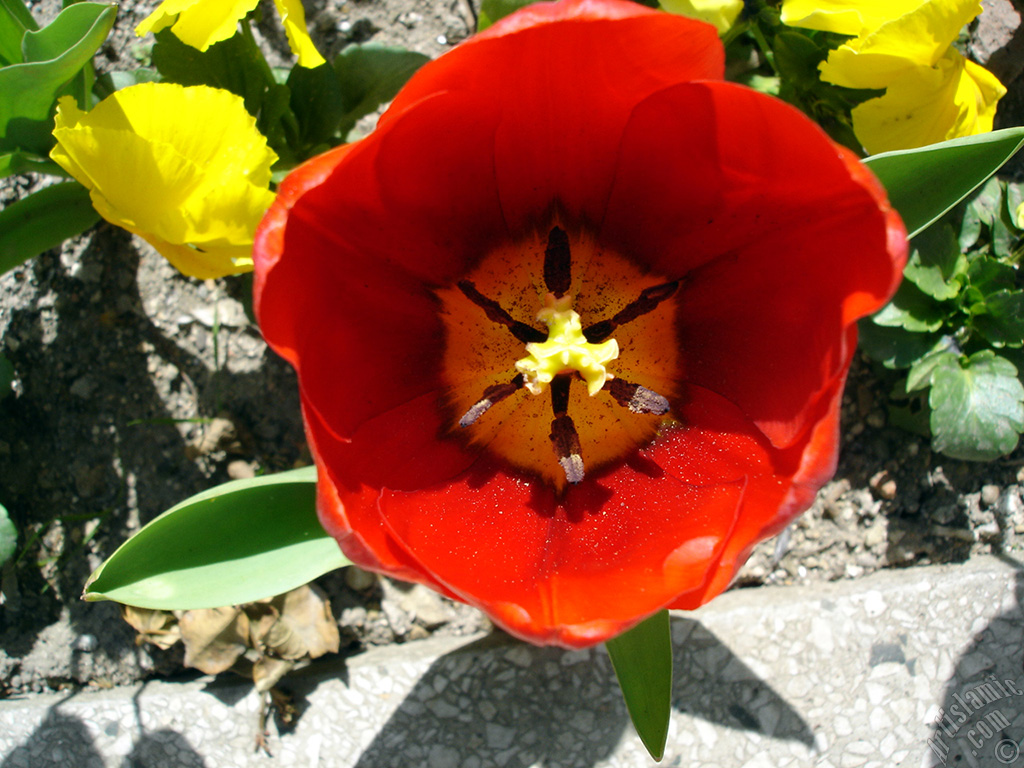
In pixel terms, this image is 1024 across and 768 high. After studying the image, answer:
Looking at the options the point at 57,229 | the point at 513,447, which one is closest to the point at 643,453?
the point at 513,447

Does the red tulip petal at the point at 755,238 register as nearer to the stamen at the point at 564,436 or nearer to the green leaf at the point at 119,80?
the stamen at the point at 564,436

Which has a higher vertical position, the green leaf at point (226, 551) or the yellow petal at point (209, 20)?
the yellow petal at point (209, 20)

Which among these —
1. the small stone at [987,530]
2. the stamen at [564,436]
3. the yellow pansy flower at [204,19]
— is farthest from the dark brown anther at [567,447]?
the small stone at [987,530]

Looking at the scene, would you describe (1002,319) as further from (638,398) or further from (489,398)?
(489,398)

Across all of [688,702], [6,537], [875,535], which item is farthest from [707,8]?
[6,537]

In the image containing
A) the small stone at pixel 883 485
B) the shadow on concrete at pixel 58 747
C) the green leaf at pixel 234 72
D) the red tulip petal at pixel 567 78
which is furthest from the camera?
the small stone at pixel 883 485

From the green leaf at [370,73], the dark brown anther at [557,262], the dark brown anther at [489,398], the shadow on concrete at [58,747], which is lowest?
the shadow on concrete at [58,747]

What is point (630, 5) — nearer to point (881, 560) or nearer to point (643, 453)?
point (643, 453)
